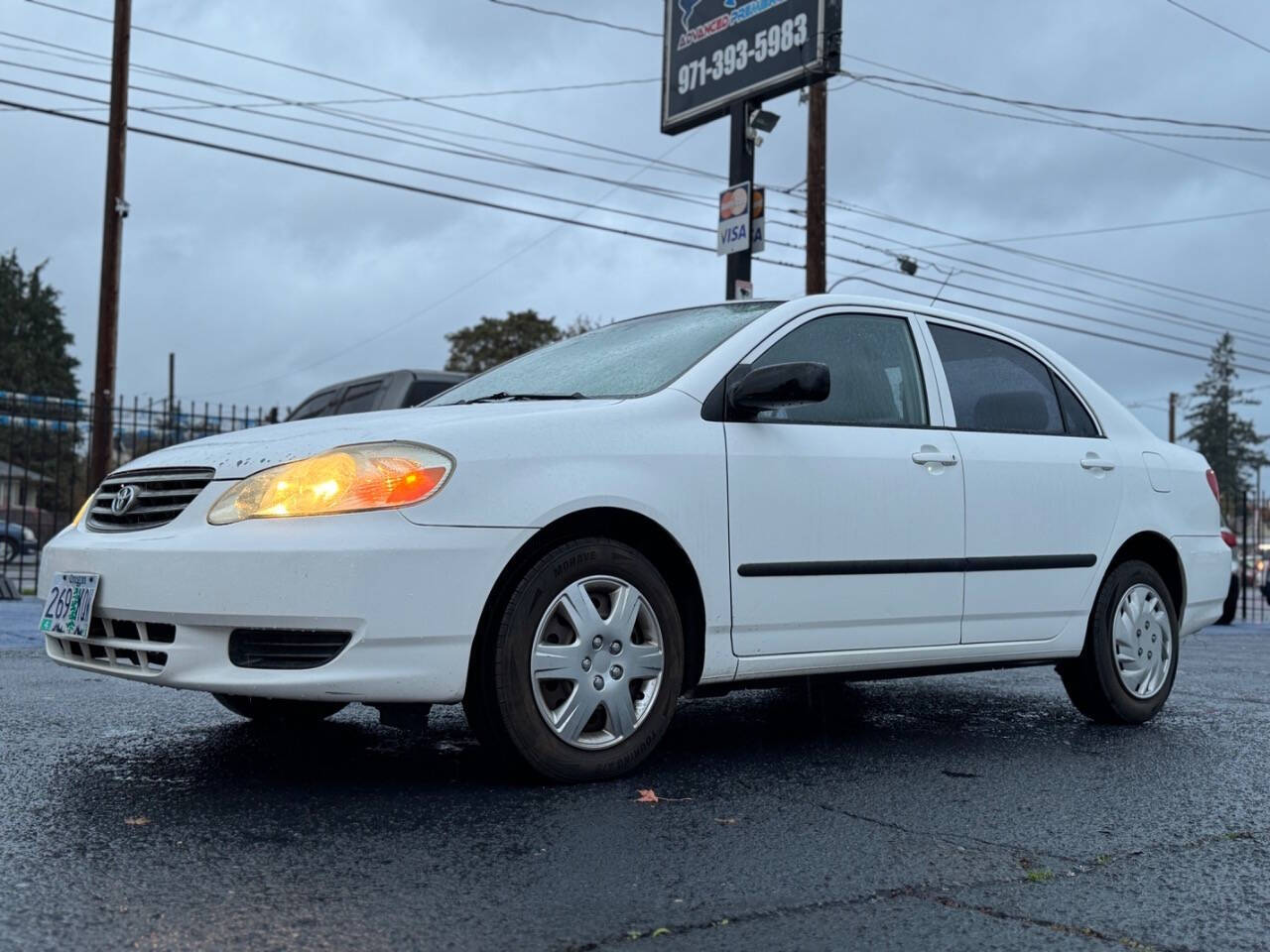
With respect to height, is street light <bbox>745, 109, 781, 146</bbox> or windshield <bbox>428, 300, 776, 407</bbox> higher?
street light <bbox>745, 109, 781, 146</bbox>

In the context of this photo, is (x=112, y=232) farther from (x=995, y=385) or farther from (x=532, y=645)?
(x=532, y=645)

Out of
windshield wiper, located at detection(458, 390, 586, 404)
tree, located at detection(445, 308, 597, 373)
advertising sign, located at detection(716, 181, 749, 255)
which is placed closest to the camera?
windshield wiper, located at detection(458, 390, 586, 404)

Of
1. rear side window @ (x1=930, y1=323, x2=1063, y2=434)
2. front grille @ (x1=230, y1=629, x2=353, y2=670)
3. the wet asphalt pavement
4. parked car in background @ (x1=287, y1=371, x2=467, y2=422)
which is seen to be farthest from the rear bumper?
parked car in background @ (x1=287, y1=371, x2=467, y2=422)

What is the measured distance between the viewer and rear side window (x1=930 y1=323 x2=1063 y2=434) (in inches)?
200

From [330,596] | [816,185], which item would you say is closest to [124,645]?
[330,596]

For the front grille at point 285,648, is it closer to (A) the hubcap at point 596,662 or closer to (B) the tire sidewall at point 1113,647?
(A) the hubcap at point 596,662

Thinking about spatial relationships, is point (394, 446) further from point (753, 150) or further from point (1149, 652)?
point (753, 150)

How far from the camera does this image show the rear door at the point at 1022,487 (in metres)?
4.90

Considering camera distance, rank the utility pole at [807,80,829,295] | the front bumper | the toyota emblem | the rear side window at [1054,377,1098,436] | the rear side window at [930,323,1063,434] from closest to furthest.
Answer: the front bumper → the toyota emblem → the rear side window at [930,323,1063,434] → the rear side window at [1054,377,1098,436] → the utility pole at [807,80,829,295]

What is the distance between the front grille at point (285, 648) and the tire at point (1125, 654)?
3179mm

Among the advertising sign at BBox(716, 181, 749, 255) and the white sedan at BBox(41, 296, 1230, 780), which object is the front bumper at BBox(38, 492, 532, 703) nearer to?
the white sedan at BBox(41, 296, 1230, 780)

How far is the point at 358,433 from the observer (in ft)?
12.3

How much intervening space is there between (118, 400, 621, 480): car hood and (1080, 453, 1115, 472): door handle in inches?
87.0

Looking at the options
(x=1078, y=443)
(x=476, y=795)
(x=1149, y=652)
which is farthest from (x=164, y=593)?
(x=1149, y=652)
